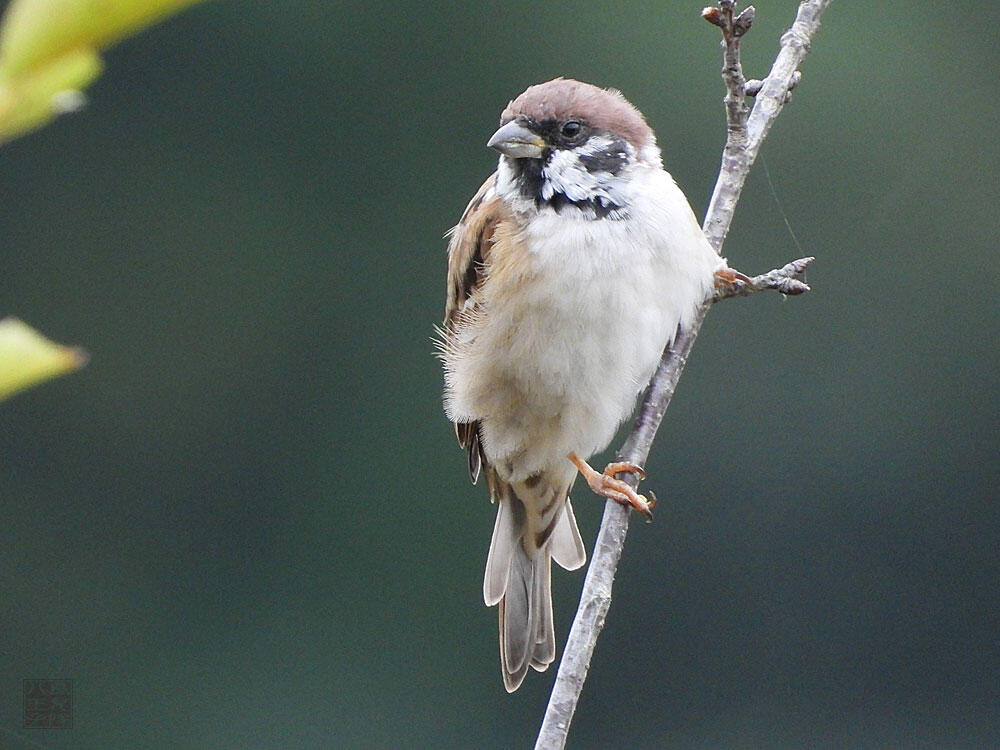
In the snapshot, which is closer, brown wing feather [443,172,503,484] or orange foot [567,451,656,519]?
orange foot [567,451,656,519]

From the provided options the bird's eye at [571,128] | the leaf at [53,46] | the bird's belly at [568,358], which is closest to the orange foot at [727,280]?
the bird's belly at [568,358]

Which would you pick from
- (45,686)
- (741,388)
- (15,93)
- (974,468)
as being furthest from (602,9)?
(15,93)

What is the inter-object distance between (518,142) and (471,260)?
1.20 feet

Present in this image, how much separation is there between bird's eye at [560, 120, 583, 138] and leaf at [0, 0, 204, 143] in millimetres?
2354

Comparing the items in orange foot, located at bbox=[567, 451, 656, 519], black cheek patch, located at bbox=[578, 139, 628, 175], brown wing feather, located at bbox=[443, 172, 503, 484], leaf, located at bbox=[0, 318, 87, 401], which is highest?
black cheek patch, located at bbox=[578, 139, 628, 175]

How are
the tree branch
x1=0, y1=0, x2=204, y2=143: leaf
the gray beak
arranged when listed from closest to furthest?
x1=0, y1=0, x2=204, y2=143: leaf < the tree branch < the gray beak

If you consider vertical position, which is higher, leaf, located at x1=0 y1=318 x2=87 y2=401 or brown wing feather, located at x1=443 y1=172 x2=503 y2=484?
brown wing feather, located at x1=443 y1=172 x2=503 y2=484

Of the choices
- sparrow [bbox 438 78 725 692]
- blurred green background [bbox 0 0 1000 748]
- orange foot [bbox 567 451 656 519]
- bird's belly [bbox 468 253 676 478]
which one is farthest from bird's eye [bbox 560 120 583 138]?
blurred green background [bbox 0 0 1000 748]

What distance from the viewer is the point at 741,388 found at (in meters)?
9.84

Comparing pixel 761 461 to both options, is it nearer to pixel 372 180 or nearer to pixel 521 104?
pixel 372 180

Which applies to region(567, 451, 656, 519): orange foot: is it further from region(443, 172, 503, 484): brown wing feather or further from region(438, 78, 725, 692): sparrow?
region(443, 172, 503, 484): brown wing feather

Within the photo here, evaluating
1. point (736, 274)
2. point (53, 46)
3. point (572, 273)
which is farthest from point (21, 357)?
point (736, 274)

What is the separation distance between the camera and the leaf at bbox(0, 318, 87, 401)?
50 centimetres

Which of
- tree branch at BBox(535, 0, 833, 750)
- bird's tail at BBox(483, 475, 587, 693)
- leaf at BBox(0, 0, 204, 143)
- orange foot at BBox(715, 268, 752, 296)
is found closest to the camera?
leaf at BBox(0, 0, 204, 143)
